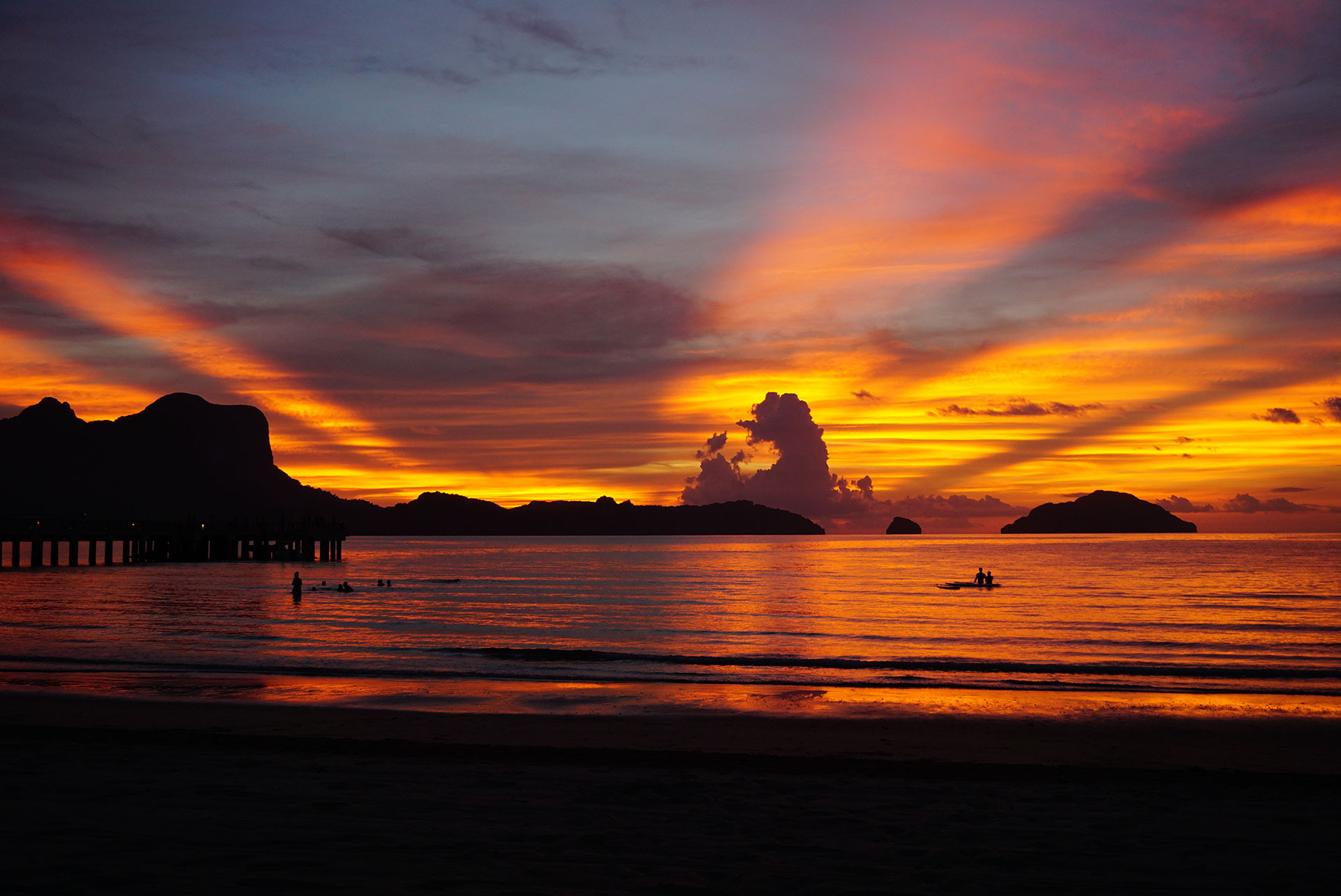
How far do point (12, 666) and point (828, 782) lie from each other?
23.7m

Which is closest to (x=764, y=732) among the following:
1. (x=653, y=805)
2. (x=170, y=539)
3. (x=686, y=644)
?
(x=653, y=805)

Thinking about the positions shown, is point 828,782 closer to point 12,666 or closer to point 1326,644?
point 12,666

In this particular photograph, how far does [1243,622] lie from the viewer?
138 ft

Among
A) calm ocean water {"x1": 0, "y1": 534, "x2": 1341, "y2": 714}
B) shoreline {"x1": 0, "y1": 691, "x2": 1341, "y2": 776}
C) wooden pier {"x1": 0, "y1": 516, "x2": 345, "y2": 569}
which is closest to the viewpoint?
shoreline {"x1": 0, "y1": 691, "x2": 1341, "y2": 776}

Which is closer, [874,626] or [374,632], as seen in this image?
[374,632]

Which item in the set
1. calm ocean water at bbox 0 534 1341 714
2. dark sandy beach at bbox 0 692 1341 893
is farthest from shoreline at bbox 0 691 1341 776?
calm ocean water at bbox 0 534 1341 714

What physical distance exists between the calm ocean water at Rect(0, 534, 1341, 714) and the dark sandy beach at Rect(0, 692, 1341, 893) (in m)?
3.65

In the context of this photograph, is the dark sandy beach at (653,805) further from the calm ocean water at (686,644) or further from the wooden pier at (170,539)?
the wooden pier at (170,539)

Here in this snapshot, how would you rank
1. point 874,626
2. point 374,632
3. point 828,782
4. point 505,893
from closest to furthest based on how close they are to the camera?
point 505,893, point 828,782, point 374,632, point 874,626

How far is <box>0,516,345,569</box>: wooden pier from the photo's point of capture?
295 ft

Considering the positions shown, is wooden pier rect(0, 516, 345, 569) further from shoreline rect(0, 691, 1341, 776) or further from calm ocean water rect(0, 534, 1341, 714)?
shoreline rect(0, 691, 1341, 776)

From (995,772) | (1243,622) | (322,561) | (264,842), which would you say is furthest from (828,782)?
(322,561)

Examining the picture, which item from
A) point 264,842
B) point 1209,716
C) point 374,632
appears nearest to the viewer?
point 264,842

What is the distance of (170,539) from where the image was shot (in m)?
106
